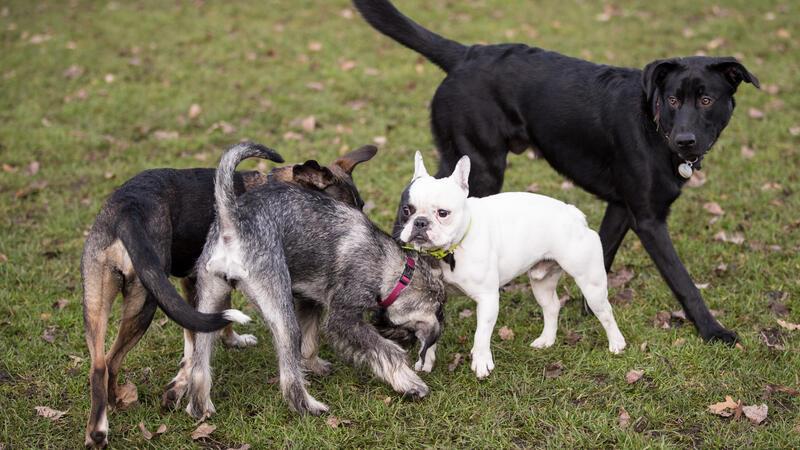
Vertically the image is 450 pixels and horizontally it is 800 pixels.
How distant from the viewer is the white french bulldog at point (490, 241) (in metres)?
4.70

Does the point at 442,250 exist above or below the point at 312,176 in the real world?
below

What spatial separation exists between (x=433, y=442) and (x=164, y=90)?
7852 millimetres

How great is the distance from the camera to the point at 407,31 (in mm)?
6180

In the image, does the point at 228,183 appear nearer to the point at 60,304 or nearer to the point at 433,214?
the point at 433,214

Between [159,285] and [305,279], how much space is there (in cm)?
100

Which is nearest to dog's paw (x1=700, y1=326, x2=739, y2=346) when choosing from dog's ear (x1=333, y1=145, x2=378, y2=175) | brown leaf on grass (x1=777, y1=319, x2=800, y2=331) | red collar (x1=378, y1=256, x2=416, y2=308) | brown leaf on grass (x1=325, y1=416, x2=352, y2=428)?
brown leaf on grass (x1=777, y1=319, x2=800, y2=331)

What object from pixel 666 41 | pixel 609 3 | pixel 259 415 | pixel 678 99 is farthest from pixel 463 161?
pixel 609 3

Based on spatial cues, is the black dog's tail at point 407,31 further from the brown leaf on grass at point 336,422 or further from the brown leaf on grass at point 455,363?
the brown leaf on grass at point 336,422

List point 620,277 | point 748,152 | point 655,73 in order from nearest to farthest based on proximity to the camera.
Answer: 1. point 655,73
2. point 620,277
3. point 748,152

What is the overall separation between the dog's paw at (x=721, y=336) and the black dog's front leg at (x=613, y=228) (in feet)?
3.25

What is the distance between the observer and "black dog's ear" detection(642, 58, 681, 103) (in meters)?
5.20

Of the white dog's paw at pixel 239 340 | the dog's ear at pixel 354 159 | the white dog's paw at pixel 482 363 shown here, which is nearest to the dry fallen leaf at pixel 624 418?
the white dog's paw at pixel 482 363

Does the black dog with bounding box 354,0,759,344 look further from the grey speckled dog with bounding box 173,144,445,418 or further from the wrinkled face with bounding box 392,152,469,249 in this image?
the grey speckled dog with bounding box 173,144,445,418

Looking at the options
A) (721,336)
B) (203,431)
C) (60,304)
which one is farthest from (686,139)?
(60,304)
